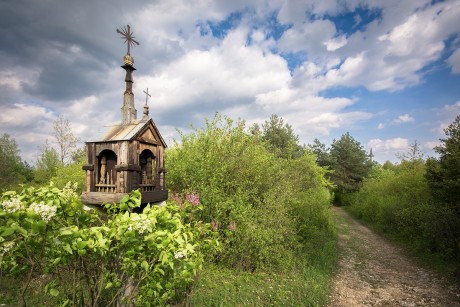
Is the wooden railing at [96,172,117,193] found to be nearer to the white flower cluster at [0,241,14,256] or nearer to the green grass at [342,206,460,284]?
the white flower cluster at [0,241,14,256]

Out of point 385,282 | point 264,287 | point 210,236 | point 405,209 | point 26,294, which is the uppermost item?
point 210,236

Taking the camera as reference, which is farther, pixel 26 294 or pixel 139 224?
pixel 26 294

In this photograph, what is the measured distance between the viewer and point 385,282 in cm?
856

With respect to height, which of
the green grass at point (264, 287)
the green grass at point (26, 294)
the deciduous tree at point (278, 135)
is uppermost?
the deciduous tree at point (278, 135)

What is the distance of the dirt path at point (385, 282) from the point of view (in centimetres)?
729

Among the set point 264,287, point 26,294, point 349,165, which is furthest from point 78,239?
point 349,165

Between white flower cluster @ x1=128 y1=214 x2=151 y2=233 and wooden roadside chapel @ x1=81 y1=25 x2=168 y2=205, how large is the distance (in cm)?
254

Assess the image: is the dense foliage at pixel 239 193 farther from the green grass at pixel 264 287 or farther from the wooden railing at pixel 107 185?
the wooden railing at pixel 107 185

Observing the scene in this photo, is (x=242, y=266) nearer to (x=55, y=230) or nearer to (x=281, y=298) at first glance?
(x=281, y=298)

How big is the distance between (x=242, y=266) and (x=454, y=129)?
13.6 m

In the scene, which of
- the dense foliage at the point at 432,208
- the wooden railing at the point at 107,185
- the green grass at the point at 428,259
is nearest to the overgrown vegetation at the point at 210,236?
the wooden railing at the point at 107,185

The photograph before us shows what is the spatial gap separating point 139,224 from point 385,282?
405 inches

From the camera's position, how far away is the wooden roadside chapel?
468cm

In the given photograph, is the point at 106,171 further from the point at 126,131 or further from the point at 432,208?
the point at 432,208
